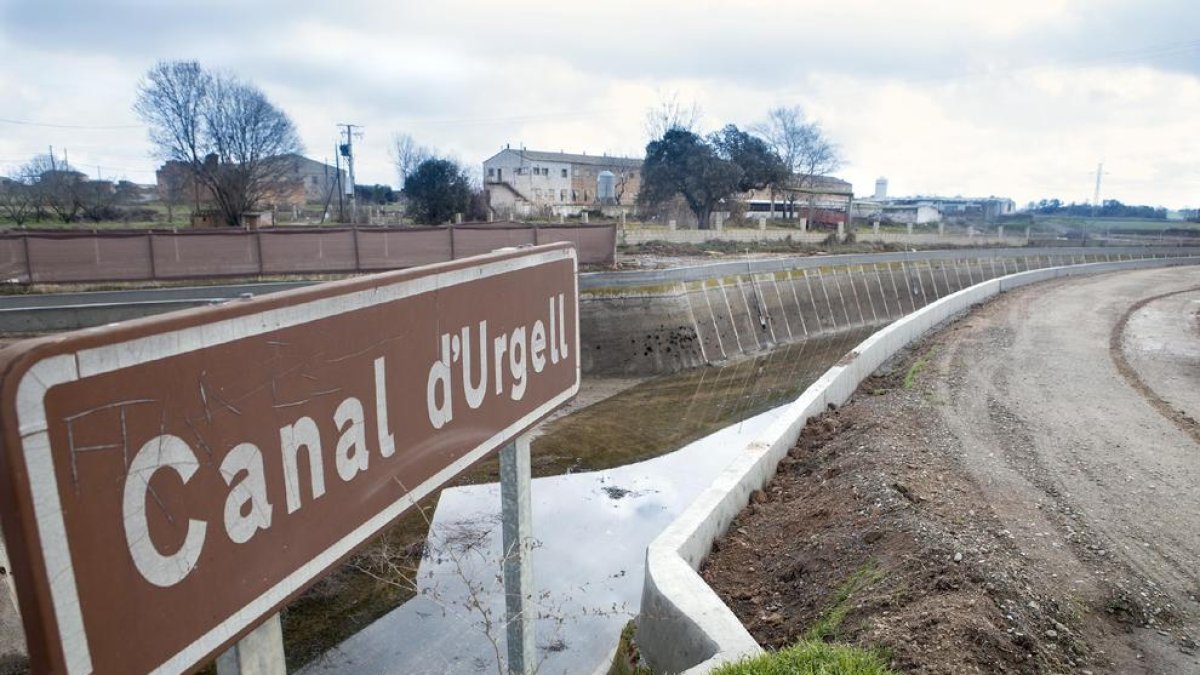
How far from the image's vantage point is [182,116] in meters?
46.0

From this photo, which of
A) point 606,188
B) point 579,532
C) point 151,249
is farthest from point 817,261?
point 606,188

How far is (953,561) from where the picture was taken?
4.41 metres

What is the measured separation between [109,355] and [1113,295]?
27.7 m

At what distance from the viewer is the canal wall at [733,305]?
22.1m

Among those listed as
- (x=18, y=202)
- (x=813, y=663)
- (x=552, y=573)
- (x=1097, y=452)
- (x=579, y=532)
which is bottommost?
(x=579, y=532)

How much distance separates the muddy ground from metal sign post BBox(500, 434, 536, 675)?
5.98ft

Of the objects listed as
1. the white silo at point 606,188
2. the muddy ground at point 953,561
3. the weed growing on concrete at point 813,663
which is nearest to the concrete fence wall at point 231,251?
the muddy ground at point 953,561

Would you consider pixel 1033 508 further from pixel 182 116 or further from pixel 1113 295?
pixel 182 116

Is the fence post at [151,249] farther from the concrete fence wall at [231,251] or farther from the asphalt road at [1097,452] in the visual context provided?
the asphalt road at [1097,452]

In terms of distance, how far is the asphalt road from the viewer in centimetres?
454

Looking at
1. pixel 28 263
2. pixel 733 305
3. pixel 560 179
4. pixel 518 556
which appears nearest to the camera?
pixel 518 556


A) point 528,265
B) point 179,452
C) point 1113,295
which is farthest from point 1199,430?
point 1113,295

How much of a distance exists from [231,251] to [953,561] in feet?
70.5

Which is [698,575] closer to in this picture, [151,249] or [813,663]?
[813,663]
